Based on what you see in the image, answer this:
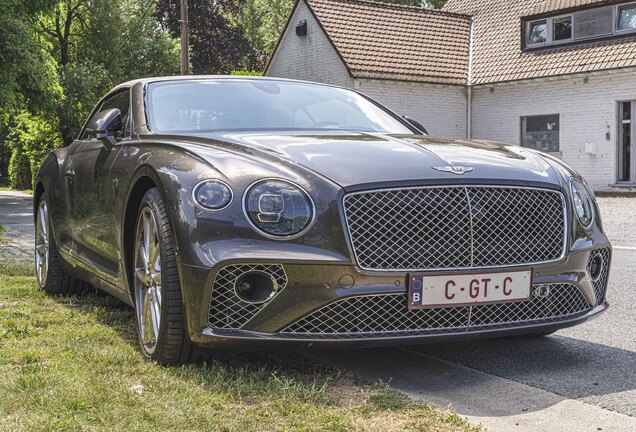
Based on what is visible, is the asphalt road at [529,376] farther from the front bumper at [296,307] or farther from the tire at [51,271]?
the tire at [51,271]

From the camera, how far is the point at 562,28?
1013 inches

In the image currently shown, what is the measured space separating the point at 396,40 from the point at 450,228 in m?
24.3

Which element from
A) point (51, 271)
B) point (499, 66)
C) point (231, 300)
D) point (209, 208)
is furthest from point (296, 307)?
point (499, 66)

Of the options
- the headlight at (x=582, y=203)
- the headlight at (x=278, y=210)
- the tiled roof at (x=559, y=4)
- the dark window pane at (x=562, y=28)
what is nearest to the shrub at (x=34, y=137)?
the tiled roof at (x=559, y=4)

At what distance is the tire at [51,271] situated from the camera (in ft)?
21.2

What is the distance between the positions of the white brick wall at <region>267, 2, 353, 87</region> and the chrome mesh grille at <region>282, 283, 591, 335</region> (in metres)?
22.3

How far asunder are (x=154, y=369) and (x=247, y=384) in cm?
54

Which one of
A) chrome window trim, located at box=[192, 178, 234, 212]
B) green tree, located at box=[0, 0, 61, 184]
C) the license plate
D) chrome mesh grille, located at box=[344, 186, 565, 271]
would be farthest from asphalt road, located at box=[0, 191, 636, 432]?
green tree, located at box=[0, 0, 61, 184]

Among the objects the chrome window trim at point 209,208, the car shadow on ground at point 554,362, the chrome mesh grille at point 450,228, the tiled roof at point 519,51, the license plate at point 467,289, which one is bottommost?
the car shadow on ground at point 554,362

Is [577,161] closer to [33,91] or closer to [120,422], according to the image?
[33,91]

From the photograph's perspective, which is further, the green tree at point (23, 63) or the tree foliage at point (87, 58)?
the tree foliage at point (87, 58)

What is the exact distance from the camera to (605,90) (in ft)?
77.8

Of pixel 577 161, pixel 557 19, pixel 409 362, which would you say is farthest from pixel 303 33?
pixel 409 362

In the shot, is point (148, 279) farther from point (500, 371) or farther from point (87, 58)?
point (87, 58)
